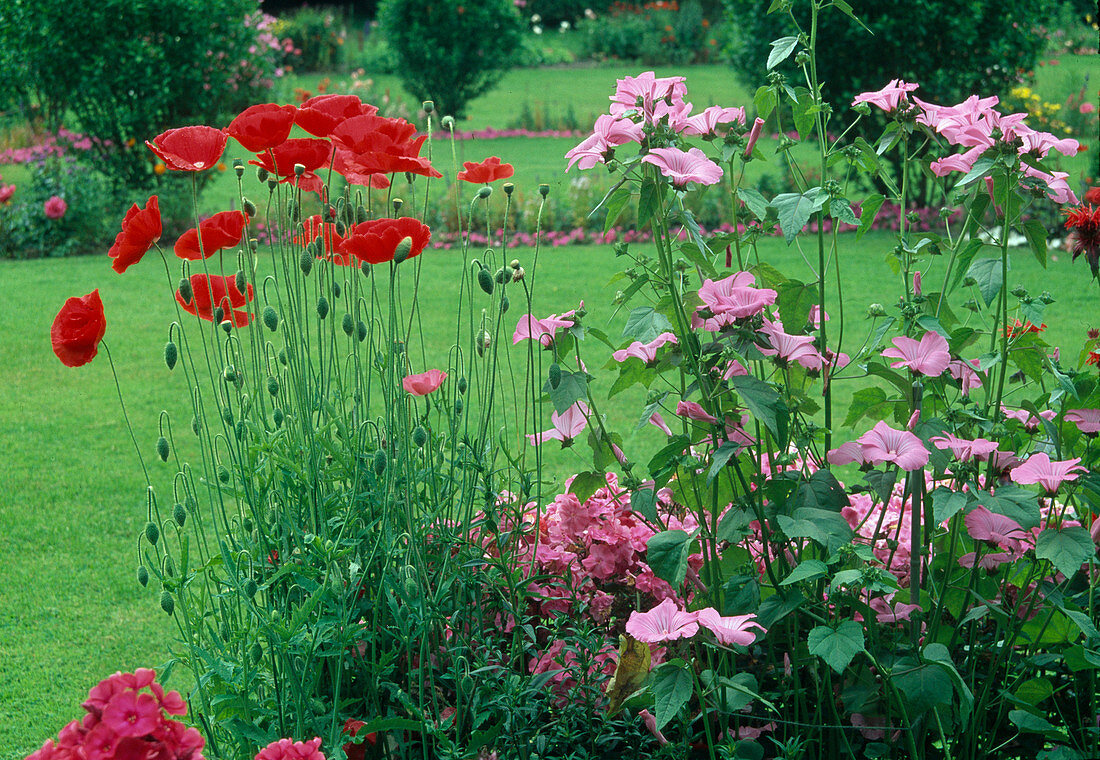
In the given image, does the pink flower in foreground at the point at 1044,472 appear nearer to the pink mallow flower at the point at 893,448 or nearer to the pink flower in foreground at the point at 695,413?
the pink mallow flower at the point at 893,448

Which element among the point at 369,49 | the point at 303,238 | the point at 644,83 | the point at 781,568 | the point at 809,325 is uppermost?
the point at 644,83

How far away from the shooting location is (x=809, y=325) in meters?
1.76

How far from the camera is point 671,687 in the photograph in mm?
1396

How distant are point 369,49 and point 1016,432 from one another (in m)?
22.5

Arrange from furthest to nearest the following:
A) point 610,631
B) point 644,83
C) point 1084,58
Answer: point 1084,58
point 610,631
point 644,83

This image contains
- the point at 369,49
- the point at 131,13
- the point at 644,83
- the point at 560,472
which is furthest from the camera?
the point at 369,49

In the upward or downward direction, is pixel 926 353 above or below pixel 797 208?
below

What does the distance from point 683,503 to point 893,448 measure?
1.30 ft

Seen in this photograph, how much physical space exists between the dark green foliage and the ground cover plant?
12.3 m

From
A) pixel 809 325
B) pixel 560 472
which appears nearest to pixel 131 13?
pixel 560 472

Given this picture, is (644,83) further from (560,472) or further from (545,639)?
(560,472)

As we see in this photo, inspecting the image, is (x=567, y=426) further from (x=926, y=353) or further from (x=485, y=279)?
(x=926, y=353)

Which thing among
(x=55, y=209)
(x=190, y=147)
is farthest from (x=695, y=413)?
(x=55, y=209)

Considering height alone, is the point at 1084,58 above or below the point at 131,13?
below
